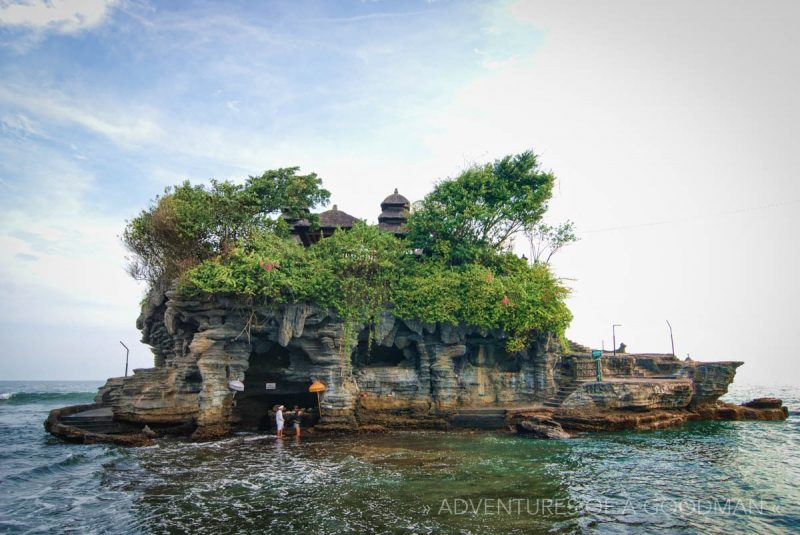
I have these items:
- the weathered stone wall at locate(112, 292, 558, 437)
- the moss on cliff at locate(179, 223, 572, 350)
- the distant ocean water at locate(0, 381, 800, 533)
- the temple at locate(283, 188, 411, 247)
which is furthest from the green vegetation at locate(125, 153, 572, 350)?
the distant ocean water at locate(0, 381, 800, 533)

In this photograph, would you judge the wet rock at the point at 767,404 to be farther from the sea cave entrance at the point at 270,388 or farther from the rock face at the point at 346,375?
the sea cave entrance at the point at 270,388

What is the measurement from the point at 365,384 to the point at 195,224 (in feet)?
37.5

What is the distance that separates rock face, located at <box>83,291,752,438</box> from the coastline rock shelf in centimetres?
6

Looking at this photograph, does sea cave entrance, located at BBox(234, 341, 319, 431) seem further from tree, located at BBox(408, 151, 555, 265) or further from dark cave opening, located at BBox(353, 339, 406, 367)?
tree, located at BBox(408, 151, 555, 265)

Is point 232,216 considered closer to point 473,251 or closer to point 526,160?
point 473,251

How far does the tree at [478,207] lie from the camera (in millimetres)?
25000

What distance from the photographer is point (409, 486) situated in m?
12.8

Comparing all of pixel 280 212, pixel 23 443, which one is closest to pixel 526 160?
pixel 280 212

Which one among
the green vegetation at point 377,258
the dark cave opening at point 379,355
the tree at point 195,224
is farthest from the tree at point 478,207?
the tree at point 195,224

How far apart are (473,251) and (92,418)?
69.3 ft

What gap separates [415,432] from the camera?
71.8 ft

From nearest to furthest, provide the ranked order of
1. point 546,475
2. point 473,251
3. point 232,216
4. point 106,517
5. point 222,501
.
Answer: point 106,517
point 222,501
point 546,475
point 232,216
point 473,251

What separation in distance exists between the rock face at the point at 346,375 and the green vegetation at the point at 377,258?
1191 mm

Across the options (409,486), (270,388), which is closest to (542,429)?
(409,486)
